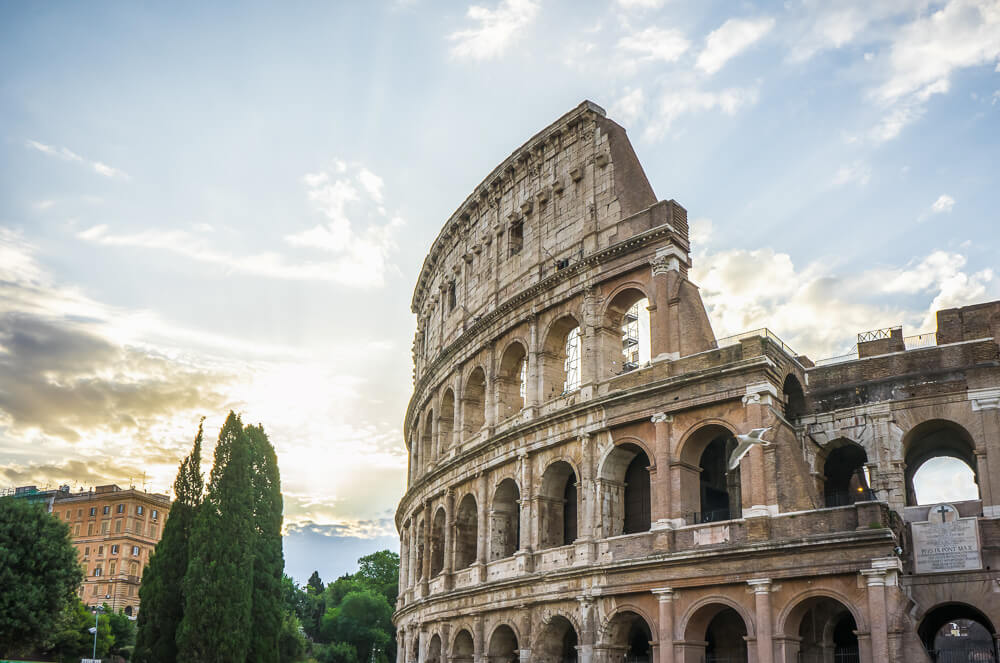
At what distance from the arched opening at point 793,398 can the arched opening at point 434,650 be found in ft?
46.8

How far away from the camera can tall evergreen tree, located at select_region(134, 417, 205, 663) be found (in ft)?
102

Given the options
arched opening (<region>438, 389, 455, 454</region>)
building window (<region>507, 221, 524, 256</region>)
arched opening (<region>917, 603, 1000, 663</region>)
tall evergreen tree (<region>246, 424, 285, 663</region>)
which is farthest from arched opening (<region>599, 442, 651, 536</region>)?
tall evergreen tree (<region>246, 424, 285, 663</region>)

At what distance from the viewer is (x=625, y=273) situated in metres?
26.8

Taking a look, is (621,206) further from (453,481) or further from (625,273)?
(453,481)

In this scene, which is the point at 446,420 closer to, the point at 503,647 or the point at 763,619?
the point at 503,647

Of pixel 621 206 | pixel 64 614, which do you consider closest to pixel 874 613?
pixel 621 206

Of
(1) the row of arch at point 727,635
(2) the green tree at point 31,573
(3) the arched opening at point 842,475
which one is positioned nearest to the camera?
(1) the row of arch at point 727,635

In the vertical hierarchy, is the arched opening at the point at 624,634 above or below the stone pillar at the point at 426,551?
below

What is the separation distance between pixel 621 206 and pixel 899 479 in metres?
10.6

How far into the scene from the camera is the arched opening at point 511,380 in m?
31.1

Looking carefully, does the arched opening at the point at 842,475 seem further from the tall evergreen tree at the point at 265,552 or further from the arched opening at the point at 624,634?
the tall evergreen tree at the point at 265,552

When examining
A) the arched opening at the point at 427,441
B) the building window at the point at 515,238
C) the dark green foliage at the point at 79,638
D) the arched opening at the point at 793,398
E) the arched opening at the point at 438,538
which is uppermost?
the building window at the point at 515,238

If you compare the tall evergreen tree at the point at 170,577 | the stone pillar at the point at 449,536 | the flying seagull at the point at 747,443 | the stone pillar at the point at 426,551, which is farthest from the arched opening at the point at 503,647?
the tall evergreen tree at the point at 170,577

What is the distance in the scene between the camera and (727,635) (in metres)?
23.9
